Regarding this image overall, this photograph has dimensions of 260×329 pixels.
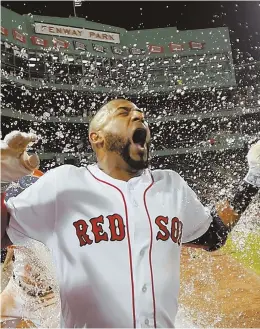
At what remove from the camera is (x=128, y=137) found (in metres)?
0.96

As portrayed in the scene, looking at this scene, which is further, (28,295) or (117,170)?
(28,295)

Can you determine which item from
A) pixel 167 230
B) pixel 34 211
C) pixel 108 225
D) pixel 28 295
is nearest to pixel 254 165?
pixel 167 230

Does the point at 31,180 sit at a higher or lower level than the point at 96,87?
lower

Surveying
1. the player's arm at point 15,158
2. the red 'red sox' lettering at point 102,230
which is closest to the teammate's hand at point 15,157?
the player's arm at point 15,158

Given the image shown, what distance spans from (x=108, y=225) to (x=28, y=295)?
364 mm

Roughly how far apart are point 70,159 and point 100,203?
0.18 metres

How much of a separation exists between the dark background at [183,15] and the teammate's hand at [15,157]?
413 mm

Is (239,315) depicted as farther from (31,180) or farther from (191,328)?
(31,180)

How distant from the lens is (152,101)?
1.14 meters

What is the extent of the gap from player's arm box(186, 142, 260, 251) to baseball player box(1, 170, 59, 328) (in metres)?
0.36

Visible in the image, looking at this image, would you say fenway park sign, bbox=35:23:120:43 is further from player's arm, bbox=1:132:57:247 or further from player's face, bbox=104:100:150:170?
player's arm, bbox=1:132:57:247

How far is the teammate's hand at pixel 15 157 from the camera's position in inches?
33.0

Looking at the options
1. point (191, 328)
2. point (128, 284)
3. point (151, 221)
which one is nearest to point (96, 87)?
point (151, 221)

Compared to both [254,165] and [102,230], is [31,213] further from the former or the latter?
[254,165]
